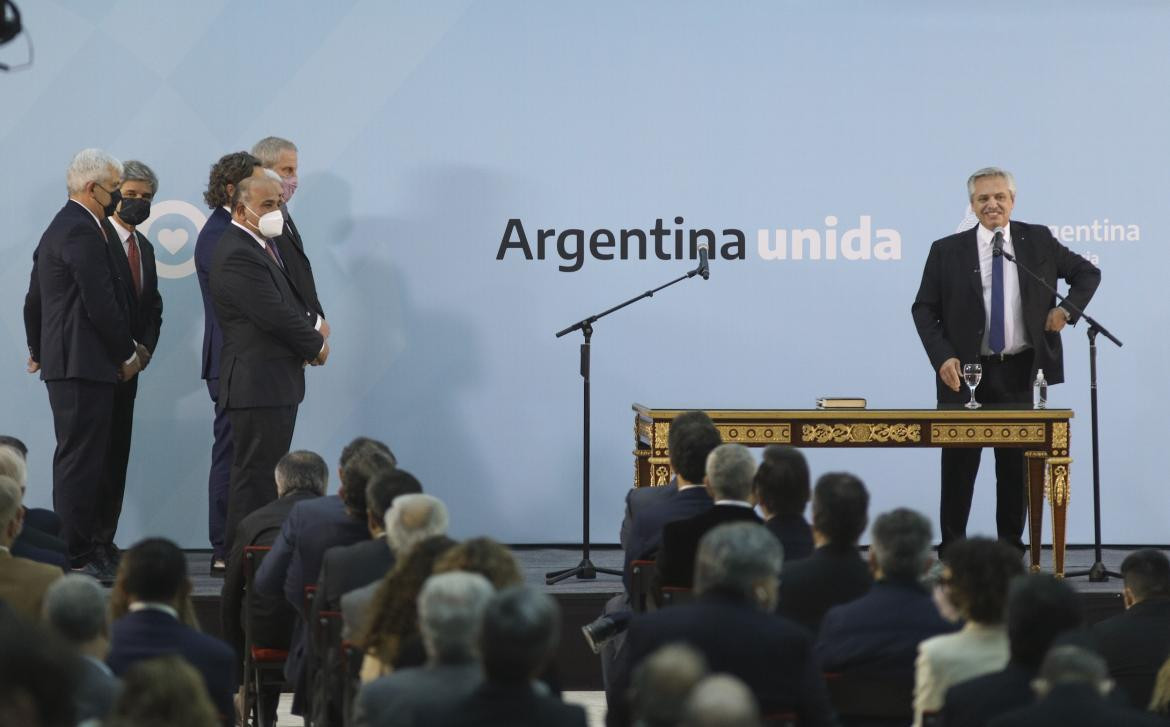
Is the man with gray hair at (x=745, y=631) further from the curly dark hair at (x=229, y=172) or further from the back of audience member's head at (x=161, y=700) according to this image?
the curly dark hair at (x=229, y=172)

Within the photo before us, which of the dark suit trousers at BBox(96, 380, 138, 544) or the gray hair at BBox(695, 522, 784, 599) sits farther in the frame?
the dark suit trousers at BBox(96, 380, 138, 544)

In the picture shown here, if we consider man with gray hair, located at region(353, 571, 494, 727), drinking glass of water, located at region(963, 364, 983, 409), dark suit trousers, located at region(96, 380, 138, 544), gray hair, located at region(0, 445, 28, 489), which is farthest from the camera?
dark suit trousers, located at region(96, 380, 138, 544)

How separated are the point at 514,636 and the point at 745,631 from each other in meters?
0.69

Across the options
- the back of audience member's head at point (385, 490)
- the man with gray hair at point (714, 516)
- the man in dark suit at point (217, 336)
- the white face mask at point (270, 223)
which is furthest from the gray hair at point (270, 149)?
the man with gray hair at point (714, 516)

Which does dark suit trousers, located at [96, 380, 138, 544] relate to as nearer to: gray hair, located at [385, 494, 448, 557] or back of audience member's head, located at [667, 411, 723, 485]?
back of audience member's head, located at [667, 411, 723, 485]

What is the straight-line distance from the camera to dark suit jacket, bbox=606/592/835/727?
3.34 metres

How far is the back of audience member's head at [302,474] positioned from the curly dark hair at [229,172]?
172 cm

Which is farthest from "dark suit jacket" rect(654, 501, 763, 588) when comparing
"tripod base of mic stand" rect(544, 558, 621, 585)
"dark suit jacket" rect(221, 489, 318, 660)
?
"tripod base of mic stand" rect(544, 558, 621, 585)

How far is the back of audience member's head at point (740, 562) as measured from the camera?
11.2 feet

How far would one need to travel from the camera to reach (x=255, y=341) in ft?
21.9

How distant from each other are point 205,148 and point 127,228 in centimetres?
104

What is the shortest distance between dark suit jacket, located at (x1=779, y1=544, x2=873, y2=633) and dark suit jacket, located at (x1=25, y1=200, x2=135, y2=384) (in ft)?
12.3

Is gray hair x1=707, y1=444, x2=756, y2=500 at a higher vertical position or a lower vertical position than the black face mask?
lower

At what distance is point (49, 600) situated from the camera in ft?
11.1
